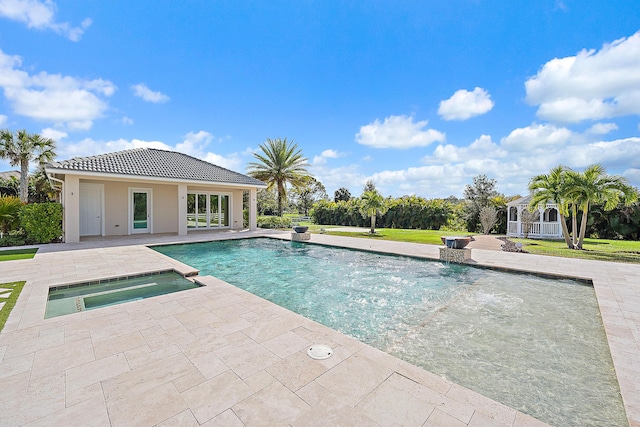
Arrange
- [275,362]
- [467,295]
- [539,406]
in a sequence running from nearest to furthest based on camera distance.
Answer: [539,406], [275,362], [467,295]

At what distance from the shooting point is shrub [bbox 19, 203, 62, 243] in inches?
470

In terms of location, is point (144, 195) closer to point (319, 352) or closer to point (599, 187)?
point (319, 352)

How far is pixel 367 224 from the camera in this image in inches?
1064

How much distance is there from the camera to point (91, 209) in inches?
579

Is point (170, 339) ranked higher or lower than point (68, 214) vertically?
lower

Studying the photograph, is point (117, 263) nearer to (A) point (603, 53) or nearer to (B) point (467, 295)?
(B) point (467, 295)

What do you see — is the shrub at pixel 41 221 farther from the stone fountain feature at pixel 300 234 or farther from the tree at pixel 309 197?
the tree at pixel 309 197

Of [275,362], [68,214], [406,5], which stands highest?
[406,5]

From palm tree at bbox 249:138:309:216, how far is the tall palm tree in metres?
16.5

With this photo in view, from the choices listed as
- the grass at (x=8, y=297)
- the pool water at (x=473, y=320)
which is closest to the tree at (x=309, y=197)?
the pool water at (x=473, y=320)

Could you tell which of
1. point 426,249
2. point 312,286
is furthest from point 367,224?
point 312,286

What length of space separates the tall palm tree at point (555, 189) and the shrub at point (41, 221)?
21639mm

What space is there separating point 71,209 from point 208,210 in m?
6.83

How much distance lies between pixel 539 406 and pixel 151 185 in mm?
18074
